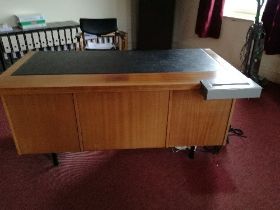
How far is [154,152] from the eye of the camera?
179 centimetres

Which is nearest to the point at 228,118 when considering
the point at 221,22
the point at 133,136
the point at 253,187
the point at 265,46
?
the point at 253,187

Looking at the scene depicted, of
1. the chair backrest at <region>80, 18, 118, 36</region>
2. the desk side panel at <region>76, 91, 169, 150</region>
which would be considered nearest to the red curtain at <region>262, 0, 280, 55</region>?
the chair backrest at <region>80, 18, 118, 36</region>

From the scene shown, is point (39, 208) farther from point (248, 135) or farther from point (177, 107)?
point (248, 135)

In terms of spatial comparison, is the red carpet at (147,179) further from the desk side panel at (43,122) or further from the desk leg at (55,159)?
the desk side panel at (43,122)

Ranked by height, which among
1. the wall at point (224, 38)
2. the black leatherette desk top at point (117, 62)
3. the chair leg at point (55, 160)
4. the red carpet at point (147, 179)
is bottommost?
the red carpet at point (147, 179)

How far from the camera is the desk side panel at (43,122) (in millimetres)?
1272

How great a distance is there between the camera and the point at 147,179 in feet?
5.05

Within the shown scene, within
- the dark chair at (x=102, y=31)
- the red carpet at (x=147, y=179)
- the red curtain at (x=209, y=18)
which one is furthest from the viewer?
the red curtain at (x=209, y=18)

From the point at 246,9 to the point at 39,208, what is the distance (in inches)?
135

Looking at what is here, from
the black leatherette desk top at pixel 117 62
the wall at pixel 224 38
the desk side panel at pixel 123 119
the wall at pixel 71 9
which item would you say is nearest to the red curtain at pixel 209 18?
the wall at pixel 224 38

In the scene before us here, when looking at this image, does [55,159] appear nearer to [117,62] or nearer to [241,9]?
[117,62]

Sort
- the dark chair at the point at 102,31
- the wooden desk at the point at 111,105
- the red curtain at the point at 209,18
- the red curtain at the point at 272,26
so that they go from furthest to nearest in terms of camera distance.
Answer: the red curtain at the point at 209,18, the dark chair at the point at 102,31, the red curtain at the point at 272,26, the wooden desk at the point at 111,105

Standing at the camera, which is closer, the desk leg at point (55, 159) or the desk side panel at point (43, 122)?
the desk side panel at point (43, 122)

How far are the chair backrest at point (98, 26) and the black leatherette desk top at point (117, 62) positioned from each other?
118 cm
